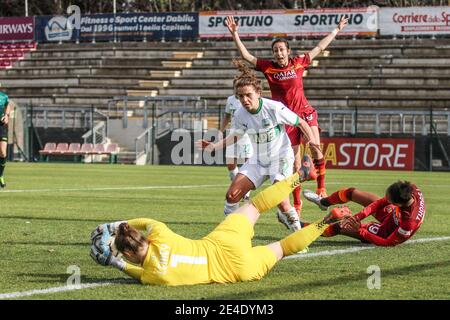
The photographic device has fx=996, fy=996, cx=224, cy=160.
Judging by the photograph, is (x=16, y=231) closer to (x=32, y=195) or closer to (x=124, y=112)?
(x=32, y=195)

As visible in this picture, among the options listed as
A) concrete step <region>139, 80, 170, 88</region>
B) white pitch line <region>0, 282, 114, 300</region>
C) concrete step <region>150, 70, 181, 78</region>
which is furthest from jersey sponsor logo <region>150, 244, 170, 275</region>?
concrete step <region>150, 70, 181, 78</region>

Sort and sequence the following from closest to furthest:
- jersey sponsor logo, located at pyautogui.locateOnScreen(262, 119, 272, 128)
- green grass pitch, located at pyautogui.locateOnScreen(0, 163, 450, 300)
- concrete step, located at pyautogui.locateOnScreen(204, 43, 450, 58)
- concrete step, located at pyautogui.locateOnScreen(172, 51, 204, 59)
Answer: green grass pitch, located at pyautogui.locateOnScreen(0, 163, 450, 300) → jersey sponsor logo, located at pyautogui.locateOnScreen(262, 119, 272, 128) → concrete step, located at pyautogui.locateOnScreen(204, 43, 450, 58) → concrete step, located at pyautogui.locateOnScreen(172, 51, 204, 59)

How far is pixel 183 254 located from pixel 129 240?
1.51ft

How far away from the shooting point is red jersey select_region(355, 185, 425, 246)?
420 inches

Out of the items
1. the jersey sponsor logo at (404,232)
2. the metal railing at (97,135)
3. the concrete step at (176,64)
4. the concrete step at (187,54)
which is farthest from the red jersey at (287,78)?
the concrete step at (187,54)

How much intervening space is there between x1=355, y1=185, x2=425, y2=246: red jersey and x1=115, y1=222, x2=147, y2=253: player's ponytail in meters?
3.53

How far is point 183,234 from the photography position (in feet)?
40.8

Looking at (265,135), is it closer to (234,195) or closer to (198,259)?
(234,195)

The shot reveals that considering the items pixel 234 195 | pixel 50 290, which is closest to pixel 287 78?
pixel 234 195

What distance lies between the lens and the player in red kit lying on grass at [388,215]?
10.3 m

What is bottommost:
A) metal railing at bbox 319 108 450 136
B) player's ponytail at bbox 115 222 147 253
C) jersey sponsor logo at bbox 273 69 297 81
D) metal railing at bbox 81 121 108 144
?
metal railing at bbox 81 121 108 144

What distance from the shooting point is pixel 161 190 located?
2255cm

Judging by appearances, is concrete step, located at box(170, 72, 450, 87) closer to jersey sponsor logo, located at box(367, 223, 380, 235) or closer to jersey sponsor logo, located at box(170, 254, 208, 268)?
jersey sponsor logo, located at box(367, 223, 380, 235)
